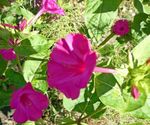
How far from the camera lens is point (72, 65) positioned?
3.50 ft

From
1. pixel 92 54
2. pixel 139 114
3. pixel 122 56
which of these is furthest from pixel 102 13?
pixel 122 56

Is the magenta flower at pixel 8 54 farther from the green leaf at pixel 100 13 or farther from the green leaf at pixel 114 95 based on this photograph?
the green leaf at pixel 114 95

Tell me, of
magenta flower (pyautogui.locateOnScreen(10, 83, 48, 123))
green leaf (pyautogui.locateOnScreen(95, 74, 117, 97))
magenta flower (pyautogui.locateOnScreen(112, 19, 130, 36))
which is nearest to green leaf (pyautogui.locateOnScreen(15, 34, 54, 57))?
magenta flower (pyautogui.locateOnScreen(10, 83, 48, 123))

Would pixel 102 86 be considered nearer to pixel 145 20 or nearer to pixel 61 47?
pixel 61 47

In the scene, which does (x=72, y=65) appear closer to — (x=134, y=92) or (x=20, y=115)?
(x=134, y=92)

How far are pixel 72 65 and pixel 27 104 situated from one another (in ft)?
1.17

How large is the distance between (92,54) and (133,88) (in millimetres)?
267

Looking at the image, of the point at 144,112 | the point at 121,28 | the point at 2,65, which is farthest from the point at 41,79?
the point at 121,28

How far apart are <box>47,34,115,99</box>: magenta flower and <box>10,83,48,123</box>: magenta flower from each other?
26 cm

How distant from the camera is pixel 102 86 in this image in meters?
1.27

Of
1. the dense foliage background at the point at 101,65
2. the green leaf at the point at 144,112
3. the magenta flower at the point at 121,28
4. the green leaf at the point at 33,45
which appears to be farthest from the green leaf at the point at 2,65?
the green leaf at the point at 144,112

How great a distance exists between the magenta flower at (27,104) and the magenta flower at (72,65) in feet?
0.84

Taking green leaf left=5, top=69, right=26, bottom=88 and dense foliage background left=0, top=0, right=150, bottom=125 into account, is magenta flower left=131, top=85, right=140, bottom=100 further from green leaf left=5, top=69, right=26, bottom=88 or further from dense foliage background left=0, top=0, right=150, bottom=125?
green leaf left=5, top=69, right=26, bottom=88

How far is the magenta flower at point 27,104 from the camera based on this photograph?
1.34 metres
